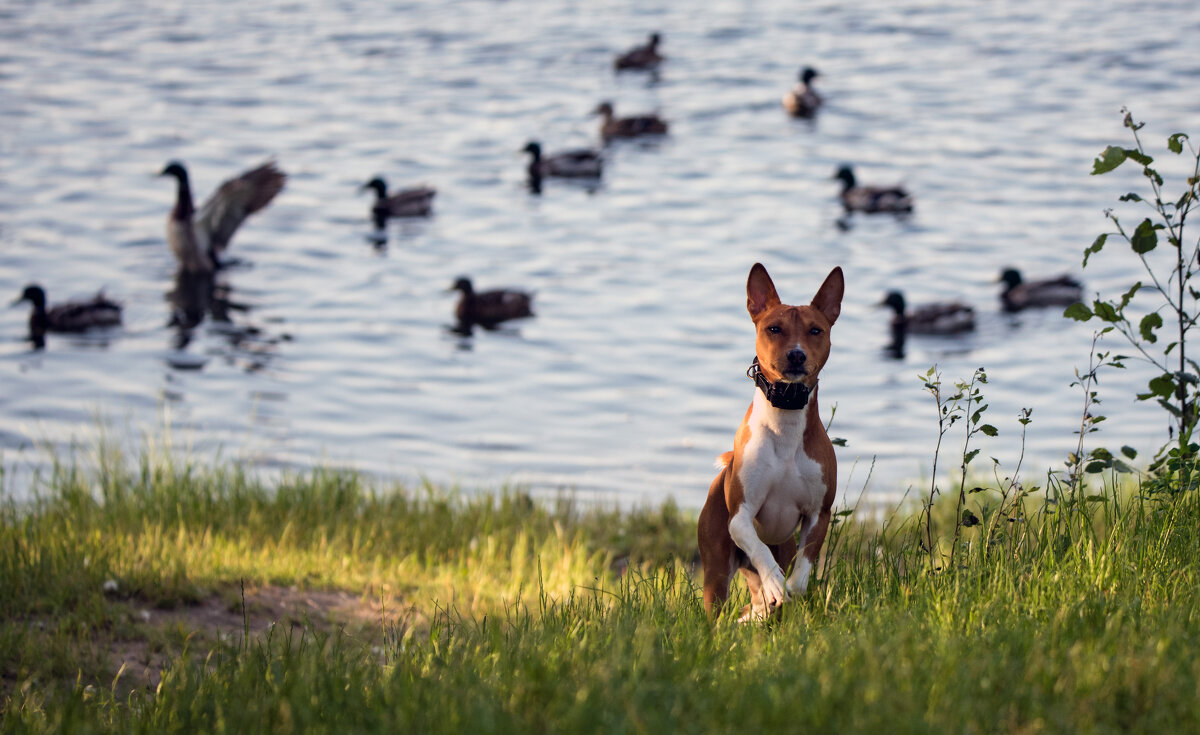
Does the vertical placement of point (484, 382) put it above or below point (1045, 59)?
below

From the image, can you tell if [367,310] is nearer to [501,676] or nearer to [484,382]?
[484,382]

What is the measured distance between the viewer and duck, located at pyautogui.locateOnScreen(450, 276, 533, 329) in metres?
17.8

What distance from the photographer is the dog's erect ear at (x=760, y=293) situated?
5.35m

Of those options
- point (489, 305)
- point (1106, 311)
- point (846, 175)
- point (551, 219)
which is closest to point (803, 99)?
point (846, 175)

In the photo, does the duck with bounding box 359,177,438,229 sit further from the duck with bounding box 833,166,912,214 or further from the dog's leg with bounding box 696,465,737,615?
the dog's leg with bounding box 696,465,737,615

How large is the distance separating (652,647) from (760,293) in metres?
1.63

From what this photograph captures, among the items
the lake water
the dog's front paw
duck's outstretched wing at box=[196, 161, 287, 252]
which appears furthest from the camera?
duck's outstretched wing at box=[196, 161, 287, 252]

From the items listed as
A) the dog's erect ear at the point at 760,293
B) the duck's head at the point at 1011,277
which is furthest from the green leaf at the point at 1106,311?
the duck's head at the point at 1011,277

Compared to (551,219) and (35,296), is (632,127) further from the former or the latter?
(35,296)

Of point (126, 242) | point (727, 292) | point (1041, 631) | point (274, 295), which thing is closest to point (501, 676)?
point (1041, 631)

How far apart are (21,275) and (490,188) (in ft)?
27.7

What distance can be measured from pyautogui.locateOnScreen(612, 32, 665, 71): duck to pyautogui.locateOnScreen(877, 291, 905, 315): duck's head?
15.8 meters

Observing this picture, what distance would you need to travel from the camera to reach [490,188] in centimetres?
2431

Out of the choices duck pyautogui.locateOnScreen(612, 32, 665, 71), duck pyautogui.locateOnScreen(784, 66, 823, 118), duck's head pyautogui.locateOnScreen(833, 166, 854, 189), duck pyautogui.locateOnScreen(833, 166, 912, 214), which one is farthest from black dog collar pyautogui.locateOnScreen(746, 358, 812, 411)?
duck pyautogui.locateOnScreen(612, 32, 665, 71)
